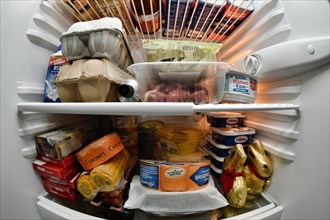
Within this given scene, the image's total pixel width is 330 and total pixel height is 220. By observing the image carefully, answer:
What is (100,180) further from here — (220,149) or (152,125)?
(220,149)

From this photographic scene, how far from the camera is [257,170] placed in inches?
19.3

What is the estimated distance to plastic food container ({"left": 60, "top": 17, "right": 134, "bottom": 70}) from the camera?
420 millimetres

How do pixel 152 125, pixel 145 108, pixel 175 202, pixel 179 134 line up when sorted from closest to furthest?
pixel 145 108 < pixel 175 202 < pixel 179 134 < pixel 152 125

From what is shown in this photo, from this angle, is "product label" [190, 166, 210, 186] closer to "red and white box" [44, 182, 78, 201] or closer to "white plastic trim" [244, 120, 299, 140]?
"white plastic trim" [244, 120, 299, 140]

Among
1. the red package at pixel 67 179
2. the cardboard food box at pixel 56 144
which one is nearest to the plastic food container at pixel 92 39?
the cardboard food box at pixel 56 144

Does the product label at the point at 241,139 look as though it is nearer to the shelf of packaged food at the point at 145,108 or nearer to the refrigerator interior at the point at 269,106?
the refrigerator interior at the point at 269,106

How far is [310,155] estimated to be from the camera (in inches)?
15.7

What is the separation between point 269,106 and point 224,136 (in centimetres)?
23

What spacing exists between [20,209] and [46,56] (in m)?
0.51

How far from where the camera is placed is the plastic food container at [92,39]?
0.42 metres

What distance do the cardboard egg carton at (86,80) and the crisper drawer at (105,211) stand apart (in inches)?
13.6

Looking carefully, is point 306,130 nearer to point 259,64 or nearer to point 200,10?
point 259,64

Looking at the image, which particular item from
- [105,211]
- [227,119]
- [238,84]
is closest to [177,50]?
[238,84]

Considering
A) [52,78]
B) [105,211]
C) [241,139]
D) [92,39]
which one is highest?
[92,39]
